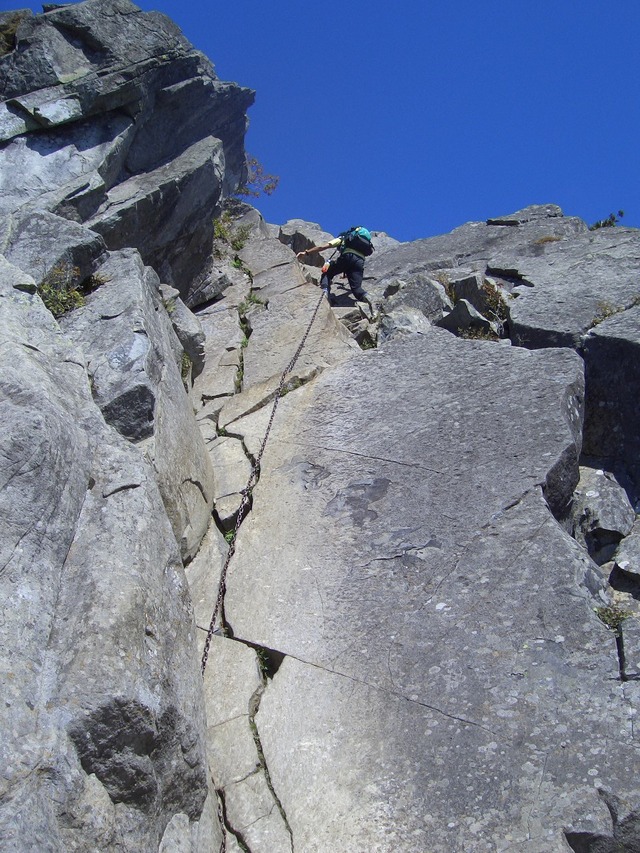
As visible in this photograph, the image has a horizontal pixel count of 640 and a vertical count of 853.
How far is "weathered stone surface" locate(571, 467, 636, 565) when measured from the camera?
29.9ft

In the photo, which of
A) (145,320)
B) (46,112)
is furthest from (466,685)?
(46,112)

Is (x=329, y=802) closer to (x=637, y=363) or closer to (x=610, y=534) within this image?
(x=610, y=534)

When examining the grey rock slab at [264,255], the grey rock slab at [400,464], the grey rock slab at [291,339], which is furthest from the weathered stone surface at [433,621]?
the grey rock slab at [264,255]

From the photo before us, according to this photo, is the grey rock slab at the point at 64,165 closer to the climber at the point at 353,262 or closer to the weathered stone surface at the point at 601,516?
the climber at the point at 353,262

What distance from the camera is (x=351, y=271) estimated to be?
15.2 metres

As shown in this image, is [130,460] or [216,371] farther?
[216,371]

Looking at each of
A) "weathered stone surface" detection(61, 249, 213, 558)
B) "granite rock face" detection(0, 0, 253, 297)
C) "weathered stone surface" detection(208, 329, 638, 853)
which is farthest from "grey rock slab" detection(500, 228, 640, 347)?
"granite rock face" detection(0, 0, 253, 297)

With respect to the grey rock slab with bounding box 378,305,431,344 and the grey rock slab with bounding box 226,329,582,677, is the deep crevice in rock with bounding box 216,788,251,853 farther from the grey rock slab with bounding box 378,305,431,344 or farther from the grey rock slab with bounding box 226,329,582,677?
the grey rock slab with bounding box 378,305,431,344

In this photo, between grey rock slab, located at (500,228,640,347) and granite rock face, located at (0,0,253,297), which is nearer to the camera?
grey rock slab, located at (500,228,640,347)

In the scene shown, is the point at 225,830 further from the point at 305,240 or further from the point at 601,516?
the point at 305,240

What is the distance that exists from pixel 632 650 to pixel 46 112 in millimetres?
12069

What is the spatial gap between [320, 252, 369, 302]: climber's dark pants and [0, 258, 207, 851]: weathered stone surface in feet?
27.6

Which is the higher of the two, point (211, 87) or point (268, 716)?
point (211, 87)

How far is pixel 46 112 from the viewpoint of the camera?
532 inches
